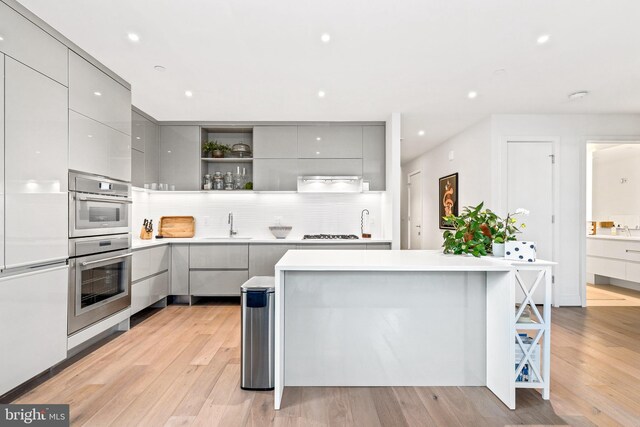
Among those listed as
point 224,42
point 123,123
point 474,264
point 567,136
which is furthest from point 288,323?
point 567,136

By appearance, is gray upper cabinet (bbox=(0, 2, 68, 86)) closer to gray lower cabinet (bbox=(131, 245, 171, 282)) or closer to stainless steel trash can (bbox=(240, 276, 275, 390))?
gray lower cabinet (bbox=(131, 245, 171, 282))

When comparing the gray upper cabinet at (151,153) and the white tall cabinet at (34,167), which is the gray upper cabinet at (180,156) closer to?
the gray upper cabinet at (151,153)

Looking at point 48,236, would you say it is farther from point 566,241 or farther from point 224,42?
point 566,241

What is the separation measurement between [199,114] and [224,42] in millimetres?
2046

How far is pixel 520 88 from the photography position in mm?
3674

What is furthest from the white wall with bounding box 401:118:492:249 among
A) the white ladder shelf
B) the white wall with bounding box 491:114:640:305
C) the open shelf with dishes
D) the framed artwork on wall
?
the open shelf with dishes

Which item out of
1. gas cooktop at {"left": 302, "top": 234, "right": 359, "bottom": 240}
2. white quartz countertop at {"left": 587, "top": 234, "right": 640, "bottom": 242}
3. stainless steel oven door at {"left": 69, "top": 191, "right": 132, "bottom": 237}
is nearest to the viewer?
stainless steel oven door at {"left": 69, "top": 191, "right": 132, "bottom": 237}

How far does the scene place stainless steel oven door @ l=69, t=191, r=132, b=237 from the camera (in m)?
2.74

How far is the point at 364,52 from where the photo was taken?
2.88m

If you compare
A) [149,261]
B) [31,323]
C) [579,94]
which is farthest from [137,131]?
[579,94]

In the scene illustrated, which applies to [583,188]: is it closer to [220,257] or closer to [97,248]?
[220,257]

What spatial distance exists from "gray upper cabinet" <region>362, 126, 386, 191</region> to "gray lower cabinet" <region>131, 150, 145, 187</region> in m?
2.81

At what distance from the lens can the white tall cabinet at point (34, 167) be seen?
2148 millimetres

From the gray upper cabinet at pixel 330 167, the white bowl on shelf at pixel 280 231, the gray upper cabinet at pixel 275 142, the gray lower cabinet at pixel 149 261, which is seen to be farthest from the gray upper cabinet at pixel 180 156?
the gray upper cabinet at pixel 330 167
